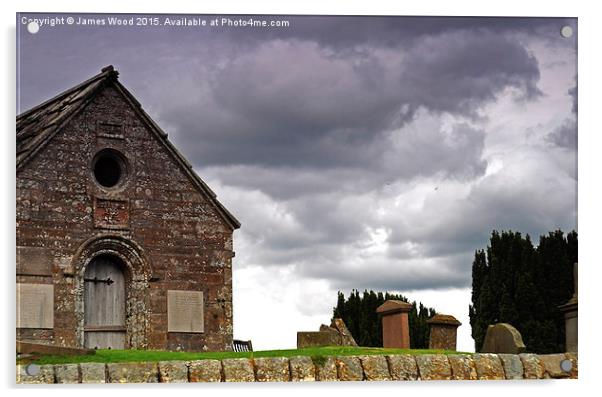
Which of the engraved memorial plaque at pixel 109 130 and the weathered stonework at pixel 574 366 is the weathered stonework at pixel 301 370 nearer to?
the weathered stonework at pixel 574 366

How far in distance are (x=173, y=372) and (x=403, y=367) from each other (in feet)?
10.1

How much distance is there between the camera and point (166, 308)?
840 inches

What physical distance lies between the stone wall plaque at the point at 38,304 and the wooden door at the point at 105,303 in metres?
1.09

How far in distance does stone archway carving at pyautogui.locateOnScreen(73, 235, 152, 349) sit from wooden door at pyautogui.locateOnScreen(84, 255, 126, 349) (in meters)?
0.13

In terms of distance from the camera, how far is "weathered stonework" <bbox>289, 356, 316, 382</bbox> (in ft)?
56.4

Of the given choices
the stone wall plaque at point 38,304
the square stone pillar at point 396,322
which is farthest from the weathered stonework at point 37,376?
the square stone pillar at point 396,322

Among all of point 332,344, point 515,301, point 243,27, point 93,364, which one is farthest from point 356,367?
point 515,301

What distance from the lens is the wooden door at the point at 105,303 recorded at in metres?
21.0

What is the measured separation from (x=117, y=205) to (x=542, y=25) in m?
7.50

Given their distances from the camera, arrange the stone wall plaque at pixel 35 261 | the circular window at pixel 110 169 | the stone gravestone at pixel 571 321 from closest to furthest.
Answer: the stone gravestone at pixel 571 321, the stone wall plaque at pixel 35 261, the circular window at pixel 110 169

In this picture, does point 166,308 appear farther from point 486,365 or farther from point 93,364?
point 486,365

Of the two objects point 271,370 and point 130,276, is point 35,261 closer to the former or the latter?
point 130,276

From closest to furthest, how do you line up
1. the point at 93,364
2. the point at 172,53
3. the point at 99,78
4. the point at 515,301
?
the point at 93,364, the point at 172,53, the point at 99,78, the point at 515,301

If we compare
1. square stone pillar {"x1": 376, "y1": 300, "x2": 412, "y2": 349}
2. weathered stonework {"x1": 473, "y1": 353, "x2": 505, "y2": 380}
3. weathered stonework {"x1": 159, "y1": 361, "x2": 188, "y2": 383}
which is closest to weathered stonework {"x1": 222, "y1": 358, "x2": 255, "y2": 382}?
weathered stonework {"x1": 159, "y1": 361, "x2": 188, "y2": 383}
